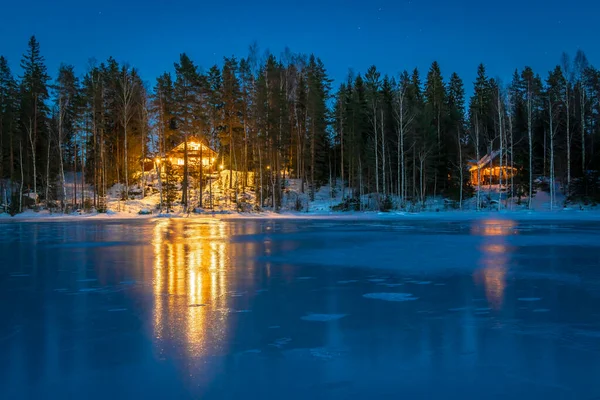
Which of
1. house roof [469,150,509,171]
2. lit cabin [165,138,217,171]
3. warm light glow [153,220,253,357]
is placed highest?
lit cabin [165,138,217,171]

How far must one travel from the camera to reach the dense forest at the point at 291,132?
44.5 metres

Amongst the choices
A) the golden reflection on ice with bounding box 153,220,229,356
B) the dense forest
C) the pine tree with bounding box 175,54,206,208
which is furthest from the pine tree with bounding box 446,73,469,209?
the golden reflection on ice with bounding box 153,220,229,356

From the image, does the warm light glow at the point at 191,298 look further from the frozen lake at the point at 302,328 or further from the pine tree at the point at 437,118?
the pine tree at the point at 437,118

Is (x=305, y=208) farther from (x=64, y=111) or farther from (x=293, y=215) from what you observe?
(x=64, y=111)

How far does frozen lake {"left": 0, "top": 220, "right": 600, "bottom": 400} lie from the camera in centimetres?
430

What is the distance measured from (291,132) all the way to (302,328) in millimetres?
48283

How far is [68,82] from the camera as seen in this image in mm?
47094

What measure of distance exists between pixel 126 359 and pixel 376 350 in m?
2.78

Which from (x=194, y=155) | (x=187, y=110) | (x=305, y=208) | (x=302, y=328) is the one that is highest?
(x=187, y=110)

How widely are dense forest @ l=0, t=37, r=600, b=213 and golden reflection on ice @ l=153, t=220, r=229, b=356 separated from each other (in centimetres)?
2900

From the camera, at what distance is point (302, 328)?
245 inches

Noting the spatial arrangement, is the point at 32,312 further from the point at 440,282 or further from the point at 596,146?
the point at 596,146

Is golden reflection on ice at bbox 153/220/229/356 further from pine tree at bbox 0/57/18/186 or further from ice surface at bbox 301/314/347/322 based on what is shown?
pine tree at bbox 0/57/18/186

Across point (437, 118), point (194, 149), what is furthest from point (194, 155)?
point (437, 118)
